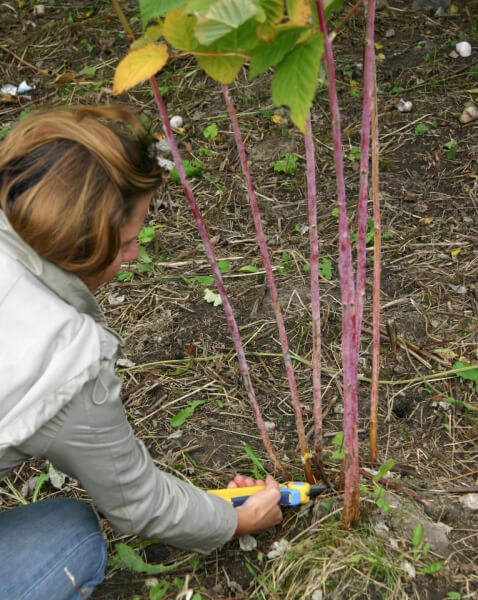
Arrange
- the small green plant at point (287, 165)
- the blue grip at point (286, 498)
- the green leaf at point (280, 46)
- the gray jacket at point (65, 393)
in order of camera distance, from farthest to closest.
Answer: the small green plant at point (287, 165)
the blue grip at point (286, 498)
the gray jacket at point (65, 393)
the green leaf at point (280, 46)

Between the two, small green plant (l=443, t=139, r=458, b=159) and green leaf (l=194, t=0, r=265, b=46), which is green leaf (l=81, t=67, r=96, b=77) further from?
green leaf (l=194, t=0, r=265, b=46)

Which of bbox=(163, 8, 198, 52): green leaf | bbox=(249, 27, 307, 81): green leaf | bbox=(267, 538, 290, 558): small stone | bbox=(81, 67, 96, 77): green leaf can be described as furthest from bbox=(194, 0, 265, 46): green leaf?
bbox=(81, 67, 96, 77): green leaf

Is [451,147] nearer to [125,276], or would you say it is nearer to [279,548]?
[125,276]

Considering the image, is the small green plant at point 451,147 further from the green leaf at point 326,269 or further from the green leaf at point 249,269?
the green leaf at point 249,269

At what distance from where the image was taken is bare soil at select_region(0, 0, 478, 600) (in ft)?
5.87

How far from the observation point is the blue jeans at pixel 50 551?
147 centimetres

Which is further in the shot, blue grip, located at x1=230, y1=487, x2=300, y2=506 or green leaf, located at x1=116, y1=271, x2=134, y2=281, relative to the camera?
green leaf, located at x1=116, y1=271, x2=134, y2=281

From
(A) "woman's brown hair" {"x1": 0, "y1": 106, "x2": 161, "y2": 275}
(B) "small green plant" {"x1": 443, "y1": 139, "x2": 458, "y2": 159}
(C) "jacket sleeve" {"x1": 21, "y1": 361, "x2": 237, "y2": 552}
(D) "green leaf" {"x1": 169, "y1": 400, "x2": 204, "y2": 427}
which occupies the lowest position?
(B) "small green plant" {"x1": 443, "y1": 139, "x2": 458, "y2": 159}

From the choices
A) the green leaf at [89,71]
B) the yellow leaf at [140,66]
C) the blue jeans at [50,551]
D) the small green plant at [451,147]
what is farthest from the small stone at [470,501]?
the green leaf at [89,71]

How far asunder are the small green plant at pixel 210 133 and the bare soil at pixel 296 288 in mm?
32

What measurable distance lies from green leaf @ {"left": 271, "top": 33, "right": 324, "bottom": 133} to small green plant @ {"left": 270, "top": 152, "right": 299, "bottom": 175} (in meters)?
1.95

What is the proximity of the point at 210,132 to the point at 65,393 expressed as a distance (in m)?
2.19

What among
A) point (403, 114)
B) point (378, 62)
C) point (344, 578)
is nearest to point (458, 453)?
point (344, 578)

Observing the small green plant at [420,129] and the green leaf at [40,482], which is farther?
the small green plant at [420,129]
